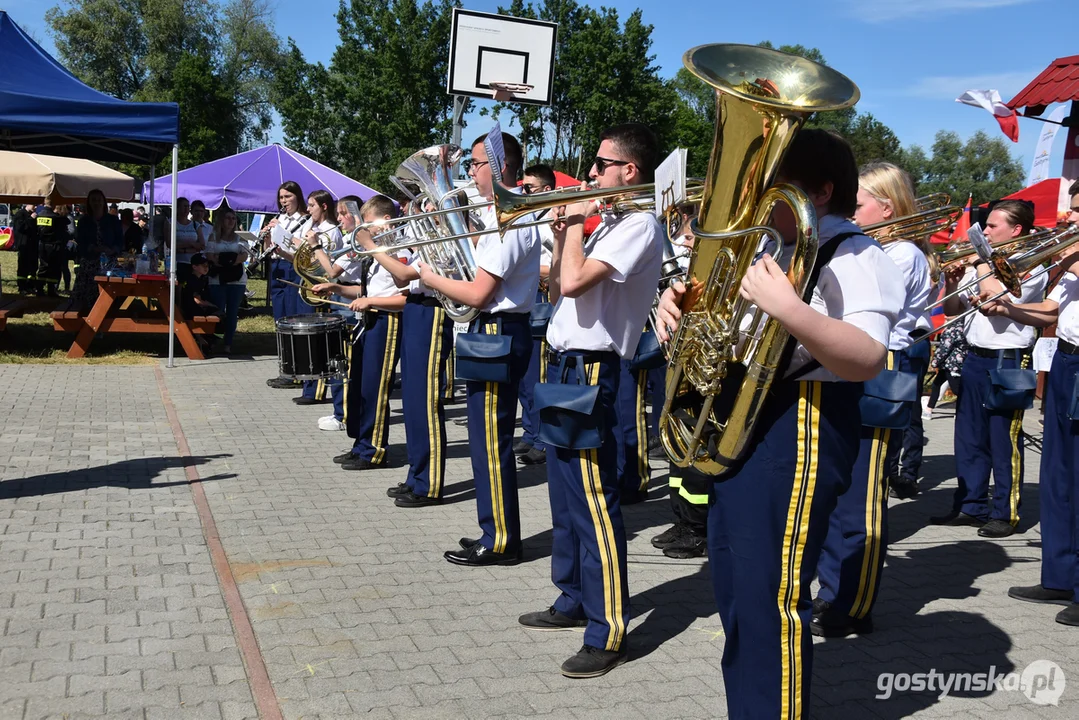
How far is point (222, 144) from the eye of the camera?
48.7 metres

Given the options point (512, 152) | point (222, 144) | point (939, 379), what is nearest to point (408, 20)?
point (222, 144)

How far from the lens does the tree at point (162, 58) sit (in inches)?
1809

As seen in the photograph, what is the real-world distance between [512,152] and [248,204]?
1585 cm

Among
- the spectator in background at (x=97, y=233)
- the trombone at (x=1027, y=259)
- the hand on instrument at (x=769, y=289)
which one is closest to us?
the hand on instrument at (x=769, y=289)

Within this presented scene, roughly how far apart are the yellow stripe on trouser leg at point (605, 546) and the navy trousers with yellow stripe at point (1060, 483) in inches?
87.4

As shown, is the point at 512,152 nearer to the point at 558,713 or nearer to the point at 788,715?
the point at 558,713

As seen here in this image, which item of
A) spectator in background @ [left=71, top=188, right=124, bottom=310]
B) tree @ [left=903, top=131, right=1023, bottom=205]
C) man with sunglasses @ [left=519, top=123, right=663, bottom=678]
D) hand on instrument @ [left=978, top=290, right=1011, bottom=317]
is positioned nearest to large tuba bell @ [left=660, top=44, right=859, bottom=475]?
man with sunglasses @ [left=519, top=123, right=663, bottom=678]

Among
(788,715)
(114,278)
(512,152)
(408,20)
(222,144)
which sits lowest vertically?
(788,715)

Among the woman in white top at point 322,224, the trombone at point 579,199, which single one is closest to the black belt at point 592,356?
the trombone at point 579,199

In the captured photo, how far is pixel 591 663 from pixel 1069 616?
2.26 metres

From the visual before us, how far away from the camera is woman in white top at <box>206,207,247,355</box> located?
1309 cm

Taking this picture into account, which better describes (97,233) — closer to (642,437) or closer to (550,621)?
(642,437)

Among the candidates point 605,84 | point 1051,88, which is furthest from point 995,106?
point 605,84

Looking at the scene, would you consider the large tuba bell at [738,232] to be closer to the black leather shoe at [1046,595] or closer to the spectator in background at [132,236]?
the black leather shoe at [1046,595]
